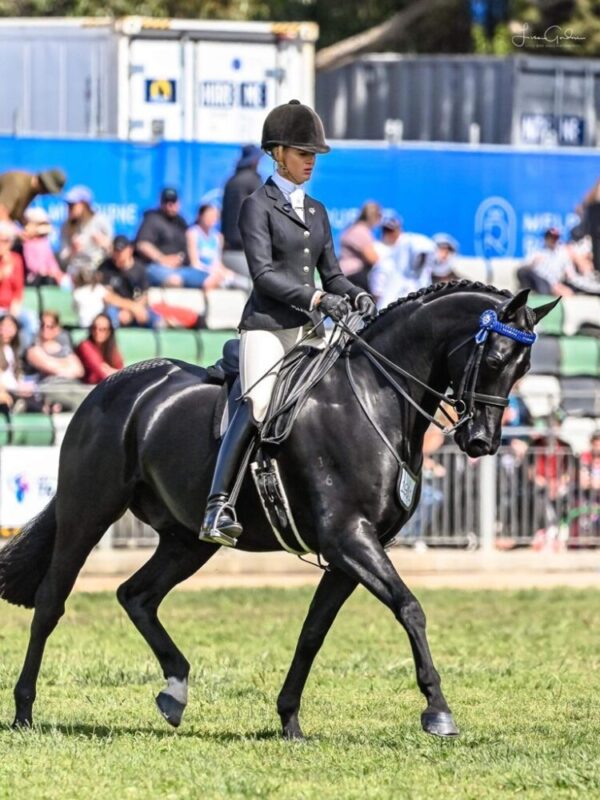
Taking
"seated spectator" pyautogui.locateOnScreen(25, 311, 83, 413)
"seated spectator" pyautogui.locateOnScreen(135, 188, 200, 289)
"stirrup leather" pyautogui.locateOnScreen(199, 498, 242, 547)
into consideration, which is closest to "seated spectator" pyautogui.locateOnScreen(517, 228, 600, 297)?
"seated spectator" pyautogui.locateOnScreen(135, 188, 200, 289)

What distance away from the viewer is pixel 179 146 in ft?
68.1

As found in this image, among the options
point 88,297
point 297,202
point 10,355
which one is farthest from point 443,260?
point 297,202

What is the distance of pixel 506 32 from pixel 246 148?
507 inches

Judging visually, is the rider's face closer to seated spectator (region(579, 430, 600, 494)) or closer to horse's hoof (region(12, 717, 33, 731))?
horse's hoof (region(12, 717, 33, 731))

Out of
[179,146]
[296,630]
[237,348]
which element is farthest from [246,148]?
[237,348]

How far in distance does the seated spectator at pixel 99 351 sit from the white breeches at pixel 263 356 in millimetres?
9310

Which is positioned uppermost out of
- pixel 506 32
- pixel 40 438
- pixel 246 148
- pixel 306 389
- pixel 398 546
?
pixel 506 32

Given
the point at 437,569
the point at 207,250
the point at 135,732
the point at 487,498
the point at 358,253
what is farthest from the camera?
the point at 358,253

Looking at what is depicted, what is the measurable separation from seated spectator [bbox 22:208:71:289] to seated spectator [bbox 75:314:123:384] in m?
1.19

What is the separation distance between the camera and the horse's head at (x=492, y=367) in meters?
8.46

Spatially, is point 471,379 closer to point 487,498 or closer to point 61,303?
point 487,498

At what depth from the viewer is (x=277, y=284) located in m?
8.81

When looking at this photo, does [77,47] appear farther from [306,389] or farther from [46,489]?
[306,389]

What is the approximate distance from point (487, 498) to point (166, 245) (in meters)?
4.97
